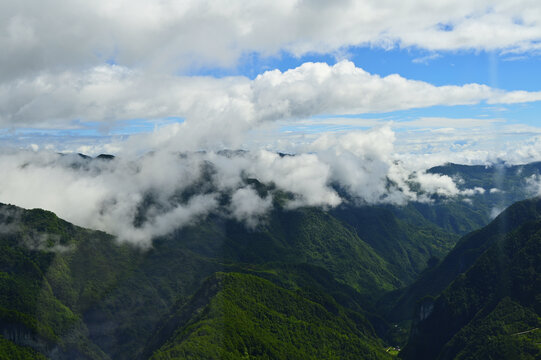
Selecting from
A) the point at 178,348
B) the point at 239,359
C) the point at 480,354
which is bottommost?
the point at 480,354

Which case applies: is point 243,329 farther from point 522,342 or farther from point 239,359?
point 522,342

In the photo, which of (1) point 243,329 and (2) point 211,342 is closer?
(2) point 211,342

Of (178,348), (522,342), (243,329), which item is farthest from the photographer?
(243,329)

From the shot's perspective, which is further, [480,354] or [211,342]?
[480,354]

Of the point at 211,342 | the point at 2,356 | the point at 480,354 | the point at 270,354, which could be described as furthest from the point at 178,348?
the point at 480,354

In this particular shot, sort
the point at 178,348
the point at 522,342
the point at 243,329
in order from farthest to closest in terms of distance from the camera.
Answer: the point at 243,329 < the point at 522,342 < the point at 178,348

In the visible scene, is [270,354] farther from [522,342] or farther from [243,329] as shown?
[522,342]

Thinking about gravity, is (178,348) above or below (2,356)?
above

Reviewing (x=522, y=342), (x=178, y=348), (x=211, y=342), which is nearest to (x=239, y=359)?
(x=211, y=342)

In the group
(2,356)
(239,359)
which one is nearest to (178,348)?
(239,359)
